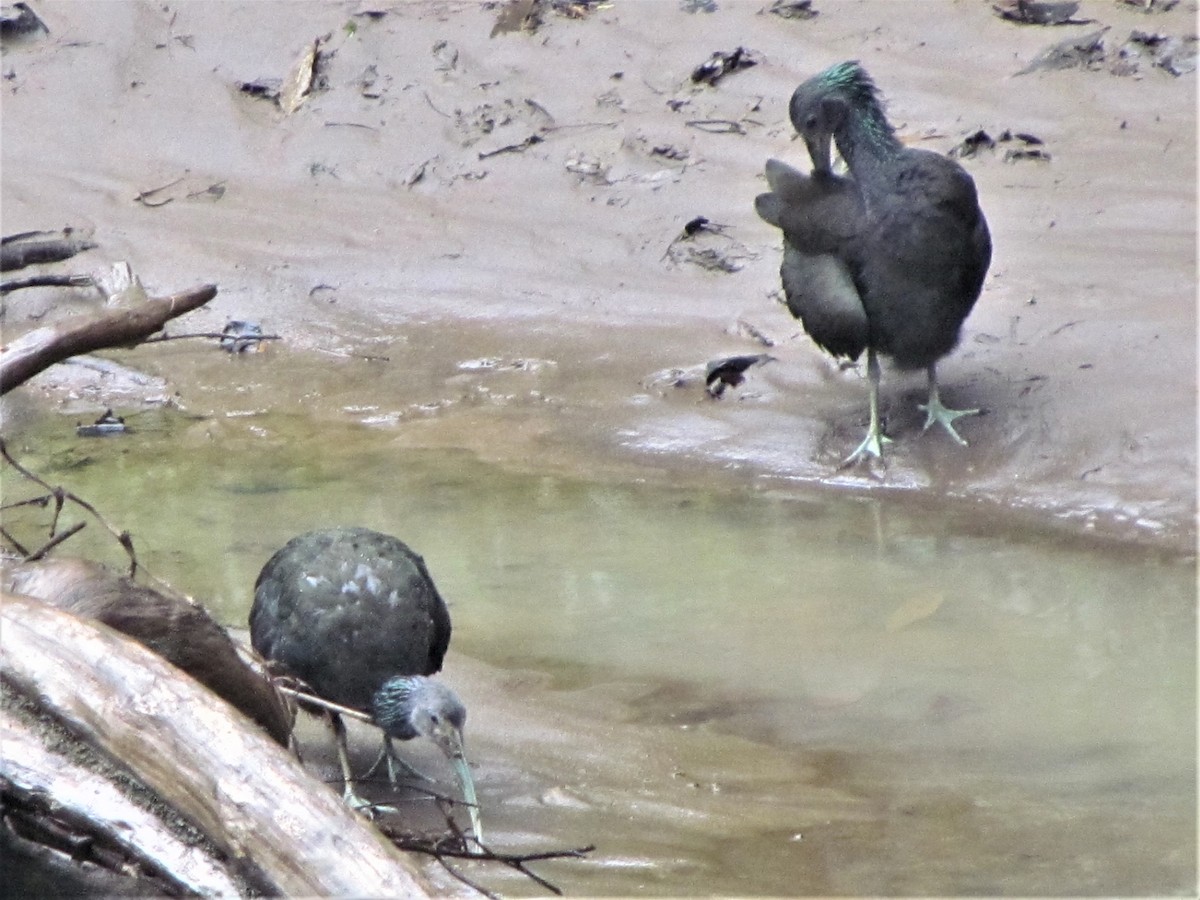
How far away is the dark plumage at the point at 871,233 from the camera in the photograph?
717cm

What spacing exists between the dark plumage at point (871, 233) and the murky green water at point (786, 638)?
80 cm

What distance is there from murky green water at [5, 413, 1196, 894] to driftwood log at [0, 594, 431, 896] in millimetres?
1310

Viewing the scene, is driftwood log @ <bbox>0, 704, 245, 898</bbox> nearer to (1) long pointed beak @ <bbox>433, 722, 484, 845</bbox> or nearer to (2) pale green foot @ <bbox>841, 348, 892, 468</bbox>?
(1) long pointed beak @ <bbox>433, 722, 484, 845</bbox>

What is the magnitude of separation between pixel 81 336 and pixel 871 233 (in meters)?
3.82

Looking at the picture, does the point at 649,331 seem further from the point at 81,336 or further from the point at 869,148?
the point at 81,336

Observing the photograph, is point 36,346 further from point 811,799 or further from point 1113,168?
point 1113,168

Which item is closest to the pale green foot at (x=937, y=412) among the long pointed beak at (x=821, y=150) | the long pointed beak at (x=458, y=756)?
the long pointed beak at (x=821, y=150)

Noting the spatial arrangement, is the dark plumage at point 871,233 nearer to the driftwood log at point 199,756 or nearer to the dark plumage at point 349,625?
the dark plumage at point 349,625

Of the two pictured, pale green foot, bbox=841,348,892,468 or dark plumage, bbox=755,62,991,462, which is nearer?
dark plumage, bbox=755,62,991,462

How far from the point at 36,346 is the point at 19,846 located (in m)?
1.28

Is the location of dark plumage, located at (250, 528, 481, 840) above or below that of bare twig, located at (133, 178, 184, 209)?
above

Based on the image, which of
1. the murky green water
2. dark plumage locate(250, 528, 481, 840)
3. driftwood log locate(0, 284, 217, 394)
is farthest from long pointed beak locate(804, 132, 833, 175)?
driftwood log locate(0, 284, 217, 394)

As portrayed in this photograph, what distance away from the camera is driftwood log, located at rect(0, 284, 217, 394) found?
436 cm

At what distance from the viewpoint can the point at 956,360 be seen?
26.9ft
